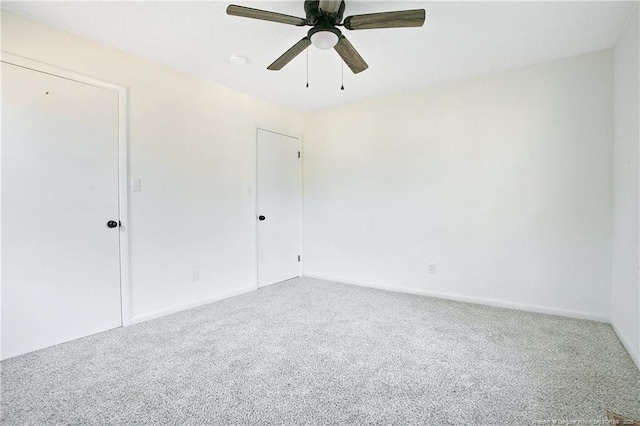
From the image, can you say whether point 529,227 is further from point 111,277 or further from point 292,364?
point 111,277

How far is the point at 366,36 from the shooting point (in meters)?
2.34

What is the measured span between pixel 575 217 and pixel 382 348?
219 cm

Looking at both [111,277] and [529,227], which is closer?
[111,277]

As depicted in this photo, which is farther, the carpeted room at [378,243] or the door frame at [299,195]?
the door frame at [299,195]

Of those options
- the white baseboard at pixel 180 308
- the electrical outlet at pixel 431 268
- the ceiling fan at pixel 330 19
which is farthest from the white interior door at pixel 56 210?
the electrical outlet at pixel 431 268

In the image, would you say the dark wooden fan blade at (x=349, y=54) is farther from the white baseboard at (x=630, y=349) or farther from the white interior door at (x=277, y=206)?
the white baseboard at (x=630, y=349)

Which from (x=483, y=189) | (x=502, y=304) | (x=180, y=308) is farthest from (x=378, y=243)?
(x=180, y=308)

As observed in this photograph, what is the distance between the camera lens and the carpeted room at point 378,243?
171cm

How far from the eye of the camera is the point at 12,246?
206cm

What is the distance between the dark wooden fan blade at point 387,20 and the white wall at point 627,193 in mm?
1645

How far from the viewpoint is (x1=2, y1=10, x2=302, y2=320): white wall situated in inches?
Answer: 95.5

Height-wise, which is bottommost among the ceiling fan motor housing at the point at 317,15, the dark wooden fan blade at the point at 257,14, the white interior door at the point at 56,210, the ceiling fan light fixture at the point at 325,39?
the white interior door at the point at 56,210

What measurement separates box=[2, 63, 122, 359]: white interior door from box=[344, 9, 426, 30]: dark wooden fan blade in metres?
2.15

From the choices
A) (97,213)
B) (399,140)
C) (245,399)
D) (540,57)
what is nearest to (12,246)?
(97,213)
